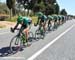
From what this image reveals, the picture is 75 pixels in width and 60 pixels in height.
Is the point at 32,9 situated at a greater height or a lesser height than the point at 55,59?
lesser

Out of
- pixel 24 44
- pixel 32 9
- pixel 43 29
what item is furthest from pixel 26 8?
pixel 24 44

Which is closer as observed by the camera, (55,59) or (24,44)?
(55,59)

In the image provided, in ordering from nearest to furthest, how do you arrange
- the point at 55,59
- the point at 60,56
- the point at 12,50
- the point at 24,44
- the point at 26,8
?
1. the point at 55,59
2. the point at 60,56
3. the point at 12,50
4. the point at 24,44
5. the point at 26,8

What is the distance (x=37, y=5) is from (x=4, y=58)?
68839 mm

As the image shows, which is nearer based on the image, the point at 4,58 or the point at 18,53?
the point at 4,58

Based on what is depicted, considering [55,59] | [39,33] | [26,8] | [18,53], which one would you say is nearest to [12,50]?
[18,53]

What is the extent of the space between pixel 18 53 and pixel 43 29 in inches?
296

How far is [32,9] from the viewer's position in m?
78.1

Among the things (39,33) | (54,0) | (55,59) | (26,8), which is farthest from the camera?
(54,0)

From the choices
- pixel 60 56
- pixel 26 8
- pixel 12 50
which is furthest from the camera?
pixel 26 8

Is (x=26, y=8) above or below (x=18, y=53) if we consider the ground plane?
below

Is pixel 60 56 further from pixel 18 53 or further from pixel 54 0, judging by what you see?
pixel 54 0

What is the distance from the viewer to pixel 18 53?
488 inches

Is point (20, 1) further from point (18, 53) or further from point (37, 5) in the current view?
point (18, 53)
